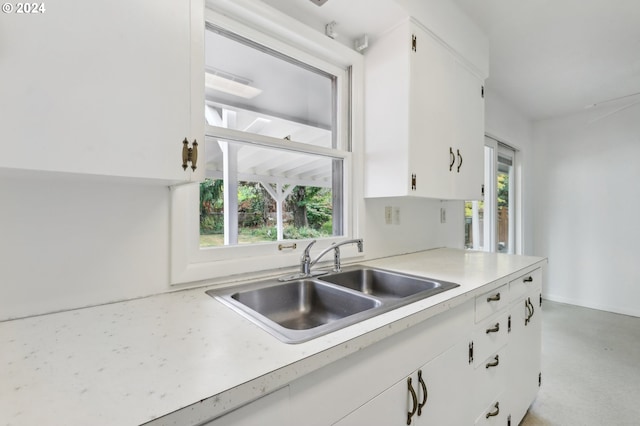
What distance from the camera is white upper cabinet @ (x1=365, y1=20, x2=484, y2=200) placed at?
4.99 ft

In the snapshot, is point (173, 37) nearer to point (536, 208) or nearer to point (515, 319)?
point (515, 319)

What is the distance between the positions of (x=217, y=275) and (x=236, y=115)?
0.73 metres

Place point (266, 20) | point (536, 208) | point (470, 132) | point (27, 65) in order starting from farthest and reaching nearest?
point (536, 208)
point (470, 132)
point (266, 20)
point (27, 65)

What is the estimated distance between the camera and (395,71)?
1553mm

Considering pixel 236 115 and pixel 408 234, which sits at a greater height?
pixel 236 115

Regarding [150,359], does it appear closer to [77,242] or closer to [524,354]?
[77,242]

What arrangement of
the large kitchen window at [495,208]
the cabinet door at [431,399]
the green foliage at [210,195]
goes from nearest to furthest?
the cabinet door at [431,399], the green foliage at [210,195], the large kitchen window at [495,208]

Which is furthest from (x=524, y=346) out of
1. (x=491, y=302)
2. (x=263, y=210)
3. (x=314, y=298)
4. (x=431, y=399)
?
(x=263, y=210)

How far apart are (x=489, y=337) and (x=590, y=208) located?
3.49 metres

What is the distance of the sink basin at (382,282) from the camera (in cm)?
132

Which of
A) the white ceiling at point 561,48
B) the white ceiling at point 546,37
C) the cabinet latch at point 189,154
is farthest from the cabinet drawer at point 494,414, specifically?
the white ceiling at point 561,48

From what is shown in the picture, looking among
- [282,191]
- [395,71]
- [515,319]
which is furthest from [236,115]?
[515,319]

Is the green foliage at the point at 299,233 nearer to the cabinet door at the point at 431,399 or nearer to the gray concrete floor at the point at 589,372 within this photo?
the cabinet door at the point at 431,399

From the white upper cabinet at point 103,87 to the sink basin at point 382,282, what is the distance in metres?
0.88
